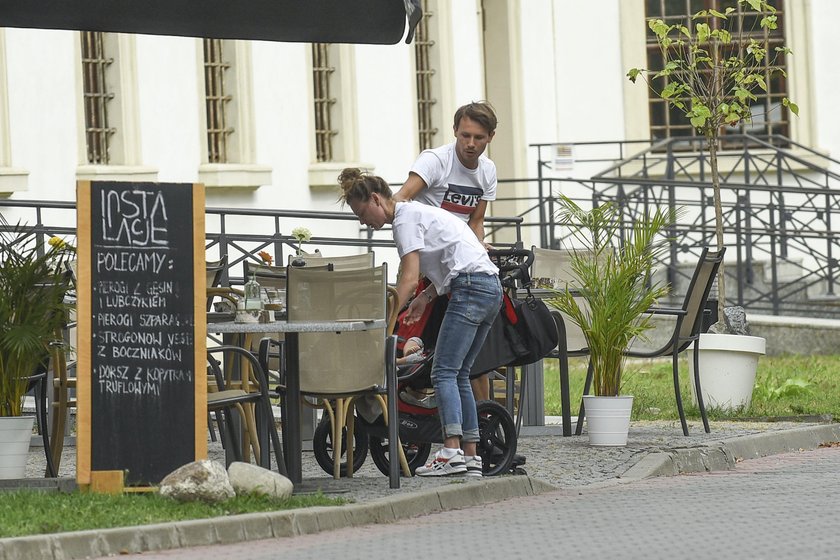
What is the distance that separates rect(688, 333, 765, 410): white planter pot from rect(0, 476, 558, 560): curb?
4029mm

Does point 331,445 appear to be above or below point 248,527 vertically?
above

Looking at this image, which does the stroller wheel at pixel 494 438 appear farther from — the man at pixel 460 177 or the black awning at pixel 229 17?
the black awning at pixel 229 17

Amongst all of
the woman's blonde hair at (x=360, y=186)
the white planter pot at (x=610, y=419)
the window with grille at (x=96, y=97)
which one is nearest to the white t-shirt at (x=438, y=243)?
the woman's blonde hair at (x=360, y=186)

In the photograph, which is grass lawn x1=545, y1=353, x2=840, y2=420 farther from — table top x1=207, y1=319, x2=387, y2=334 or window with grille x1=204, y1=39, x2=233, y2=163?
table top x1=207, y1=319, x2=387, y2=334

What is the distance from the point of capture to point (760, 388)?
14125 mm

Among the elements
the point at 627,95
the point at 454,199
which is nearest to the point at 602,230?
the point at 454,199

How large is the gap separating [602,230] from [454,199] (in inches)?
58.6

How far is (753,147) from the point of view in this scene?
2477 cm

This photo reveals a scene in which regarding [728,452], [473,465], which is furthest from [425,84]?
[473,465]

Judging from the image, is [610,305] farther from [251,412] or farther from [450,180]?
[251,412]

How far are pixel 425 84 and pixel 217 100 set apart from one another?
371 cm

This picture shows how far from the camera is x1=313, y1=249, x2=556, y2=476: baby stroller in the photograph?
942cm

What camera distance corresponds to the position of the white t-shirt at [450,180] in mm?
10078

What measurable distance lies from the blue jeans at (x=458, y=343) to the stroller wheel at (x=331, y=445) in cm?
60
